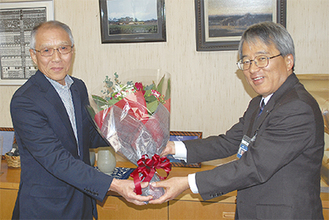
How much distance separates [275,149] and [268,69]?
42cm

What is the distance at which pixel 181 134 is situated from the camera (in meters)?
2.48

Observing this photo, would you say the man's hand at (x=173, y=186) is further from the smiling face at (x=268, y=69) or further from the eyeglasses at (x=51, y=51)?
the eyeglasses at (x=51, y=51)

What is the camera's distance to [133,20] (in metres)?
2.48

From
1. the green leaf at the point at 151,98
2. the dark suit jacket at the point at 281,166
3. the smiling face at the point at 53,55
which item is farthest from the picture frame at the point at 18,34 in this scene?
the dark suit jacket at the point at 281,166

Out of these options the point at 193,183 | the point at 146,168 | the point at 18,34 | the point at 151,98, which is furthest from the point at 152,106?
the point at 18,34

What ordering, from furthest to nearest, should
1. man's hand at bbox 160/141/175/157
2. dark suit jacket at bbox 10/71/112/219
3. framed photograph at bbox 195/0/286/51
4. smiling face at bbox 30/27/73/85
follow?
framed photograph at bbox 195/0/286/51 < man's hand at bbox 160/141/175/157 < smiling face at bbox 30/27/73/85 < dark suit jacket at bbox 10/71/112/219

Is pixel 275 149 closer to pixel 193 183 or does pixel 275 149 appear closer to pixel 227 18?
pixel 193 183

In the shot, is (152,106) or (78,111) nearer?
(152,106)

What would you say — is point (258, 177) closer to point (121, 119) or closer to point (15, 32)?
point (121, 119)

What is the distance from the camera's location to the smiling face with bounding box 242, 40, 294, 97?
1.49 m

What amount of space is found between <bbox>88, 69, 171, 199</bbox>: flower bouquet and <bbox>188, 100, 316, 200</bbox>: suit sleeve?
401 mm

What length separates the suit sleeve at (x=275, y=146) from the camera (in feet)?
4.49

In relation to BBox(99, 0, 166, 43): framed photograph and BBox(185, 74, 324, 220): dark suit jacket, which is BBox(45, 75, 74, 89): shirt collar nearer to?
BBox(99, 0, 166, 43): framed photograph

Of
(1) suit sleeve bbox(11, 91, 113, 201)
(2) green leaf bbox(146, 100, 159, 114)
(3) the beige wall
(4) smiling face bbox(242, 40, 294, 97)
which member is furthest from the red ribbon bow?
(3) the beige wall
